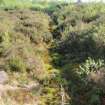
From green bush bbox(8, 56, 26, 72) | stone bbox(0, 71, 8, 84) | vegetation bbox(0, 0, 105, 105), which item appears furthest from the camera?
green bush bbox(8, 56, 26, 72)

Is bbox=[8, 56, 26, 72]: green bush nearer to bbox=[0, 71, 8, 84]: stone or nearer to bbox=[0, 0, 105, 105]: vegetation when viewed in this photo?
bbox=[0, 0, 105, 105]: vegetation

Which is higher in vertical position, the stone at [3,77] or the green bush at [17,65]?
the green bush at [17,65]

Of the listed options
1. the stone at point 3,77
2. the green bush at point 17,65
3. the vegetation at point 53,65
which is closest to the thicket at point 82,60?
the vegetation at point 53,65

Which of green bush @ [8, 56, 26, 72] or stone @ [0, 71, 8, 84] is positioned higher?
green bush @ [8, 56, 26, 72]

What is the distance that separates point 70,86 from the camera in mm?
12898

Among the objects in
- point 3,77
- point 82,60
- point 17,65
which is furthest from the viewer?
point 82,60

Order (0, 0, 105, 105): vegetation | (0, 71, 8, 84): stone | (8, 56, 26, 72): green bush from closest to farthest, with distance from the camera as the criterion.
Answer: (0, 0, 105, 105): vegetation < (0, 71, 8, 84): stone < (8, 56, 26, 72): green bush

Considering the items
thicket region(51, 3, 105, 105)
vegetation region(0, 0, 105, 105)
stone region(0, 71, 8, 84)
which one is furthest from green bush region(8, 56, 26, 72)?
thicket region(51, 3, 105, 105)

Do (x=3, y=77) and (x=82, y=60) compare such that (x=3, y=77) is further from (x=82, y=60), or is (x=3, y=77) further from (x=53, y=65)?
(x=82, y=60)

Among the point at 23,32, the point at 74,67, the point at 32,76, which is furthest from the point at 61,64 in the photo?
the point at 23,32

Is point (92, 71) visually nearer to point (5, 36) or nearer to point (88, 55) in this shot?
point (88, 55)

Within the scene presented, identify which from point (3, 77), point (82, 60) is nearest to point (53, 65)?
point (82, 60)

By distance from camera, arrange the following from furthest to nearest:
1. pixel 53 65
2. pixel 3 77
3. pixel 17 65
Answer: pixel 53 65 < pixel 17 65 < pixel 3 77

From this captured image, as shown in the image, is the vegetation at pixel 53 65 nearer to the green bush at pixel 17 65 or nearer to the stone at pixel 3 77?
the green bush at pixel 17 65
